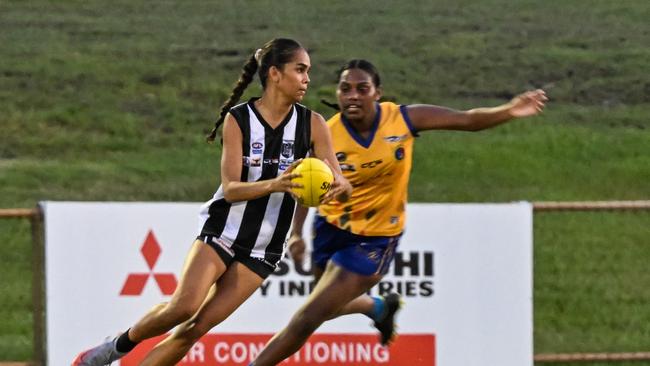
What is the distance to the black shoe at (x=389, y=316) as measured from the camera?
9188 millimetres

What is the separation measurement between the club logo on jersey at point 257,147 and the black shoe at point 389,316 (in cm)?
192

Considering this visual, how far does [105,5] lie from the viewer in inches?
1037

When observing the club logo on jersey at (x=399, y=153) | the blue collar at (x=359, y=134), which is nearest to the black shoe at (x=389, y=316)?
the club logo on jersey at (x=399, y=153)

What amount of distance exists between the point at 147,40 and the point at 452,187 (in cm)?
830

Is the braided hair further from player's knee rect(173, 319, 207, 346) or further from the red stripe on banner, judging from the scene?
the red stripe on banner

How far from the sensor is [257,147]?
7.67m

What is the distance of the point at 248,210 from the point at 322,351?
1.98 m

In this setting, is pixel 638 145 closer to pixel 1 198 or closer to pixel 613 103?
pixel 613 103

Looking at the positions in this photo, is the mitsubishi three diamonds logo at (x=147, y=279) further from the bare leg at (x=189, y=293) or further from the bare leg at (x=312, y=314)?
the bare leg at (x=189, y=293)

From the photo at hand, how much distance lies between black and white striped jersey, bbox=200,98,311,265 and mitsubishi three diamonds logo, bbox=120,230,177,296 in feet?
5.24

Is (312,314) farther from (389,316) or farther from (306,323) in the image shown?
(389,316)

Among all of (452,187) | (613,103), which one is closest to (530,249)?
(452,187)

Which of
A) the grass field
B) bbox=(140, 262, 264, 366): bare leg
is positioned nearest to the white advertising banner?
the grass field

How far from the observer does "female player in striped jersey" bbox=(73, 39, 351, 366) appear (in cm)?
762
